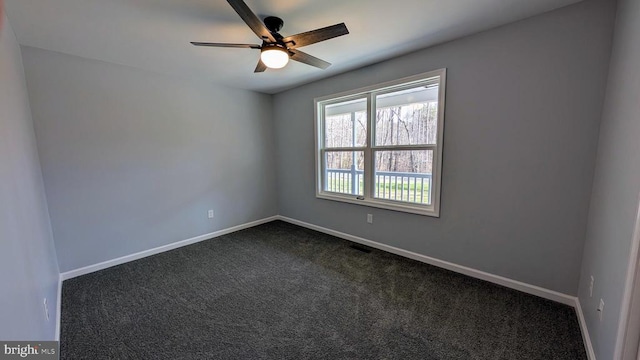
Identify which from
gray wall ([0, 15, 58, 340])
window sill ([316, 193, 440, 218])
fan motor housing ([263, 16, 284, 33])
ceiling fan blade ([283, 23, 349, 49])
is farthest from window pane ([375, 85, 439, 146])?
gray wall ([0, 15, 58, 340])

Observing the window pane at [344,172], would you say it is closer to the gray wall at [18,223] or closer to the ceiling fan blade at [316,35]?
the ceiling fan blade at [316,35]

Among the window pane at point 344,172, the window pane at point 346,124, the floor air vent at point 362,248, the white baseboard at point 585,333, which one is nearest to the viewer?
the white baseboard at point 585,333

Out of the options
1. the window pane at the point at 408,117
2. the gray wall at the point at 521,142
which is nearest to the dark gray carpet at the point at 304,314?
the gray wall at the point at 521,142

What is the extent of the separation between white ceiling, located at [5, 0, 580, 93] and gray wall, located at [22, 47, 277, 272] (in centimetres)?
33

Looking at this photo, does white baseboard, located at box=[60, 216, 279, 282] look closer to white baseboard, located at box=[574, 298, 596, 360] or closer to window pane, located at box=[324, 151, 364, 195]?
window pane, located at box=[324, 151, 364, 195]

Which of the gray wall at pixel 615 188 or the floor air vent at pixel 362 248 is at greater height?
the gray wall at pixel 615 188

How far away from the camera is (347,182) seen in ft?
12.1

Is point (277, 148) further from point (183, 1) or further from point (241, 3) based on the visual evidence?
point (241, 3)

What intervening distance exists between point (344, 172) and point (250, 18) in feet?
8.19

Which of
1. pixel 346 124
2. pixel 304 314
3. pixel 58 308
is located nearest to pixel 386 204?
pixel 346 124

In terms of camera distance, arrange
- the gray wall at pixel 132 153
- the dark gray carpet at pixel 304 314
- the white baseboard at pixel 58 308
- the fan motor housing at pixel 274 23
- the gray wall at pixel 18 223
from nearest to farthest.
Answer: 1. the gray wall at pixel 18 223
2. the dark gray carpet at pixel 304 314
3. the white baseboard at pixel 58 308
4. the fan motor housing at pixel 274 23
5. the gray wall at pixel 132 153

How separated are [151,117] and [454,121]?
3600 mm

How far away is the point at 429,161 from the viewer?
9.00 ft

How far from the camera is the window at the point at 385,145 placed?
269 centimetres
